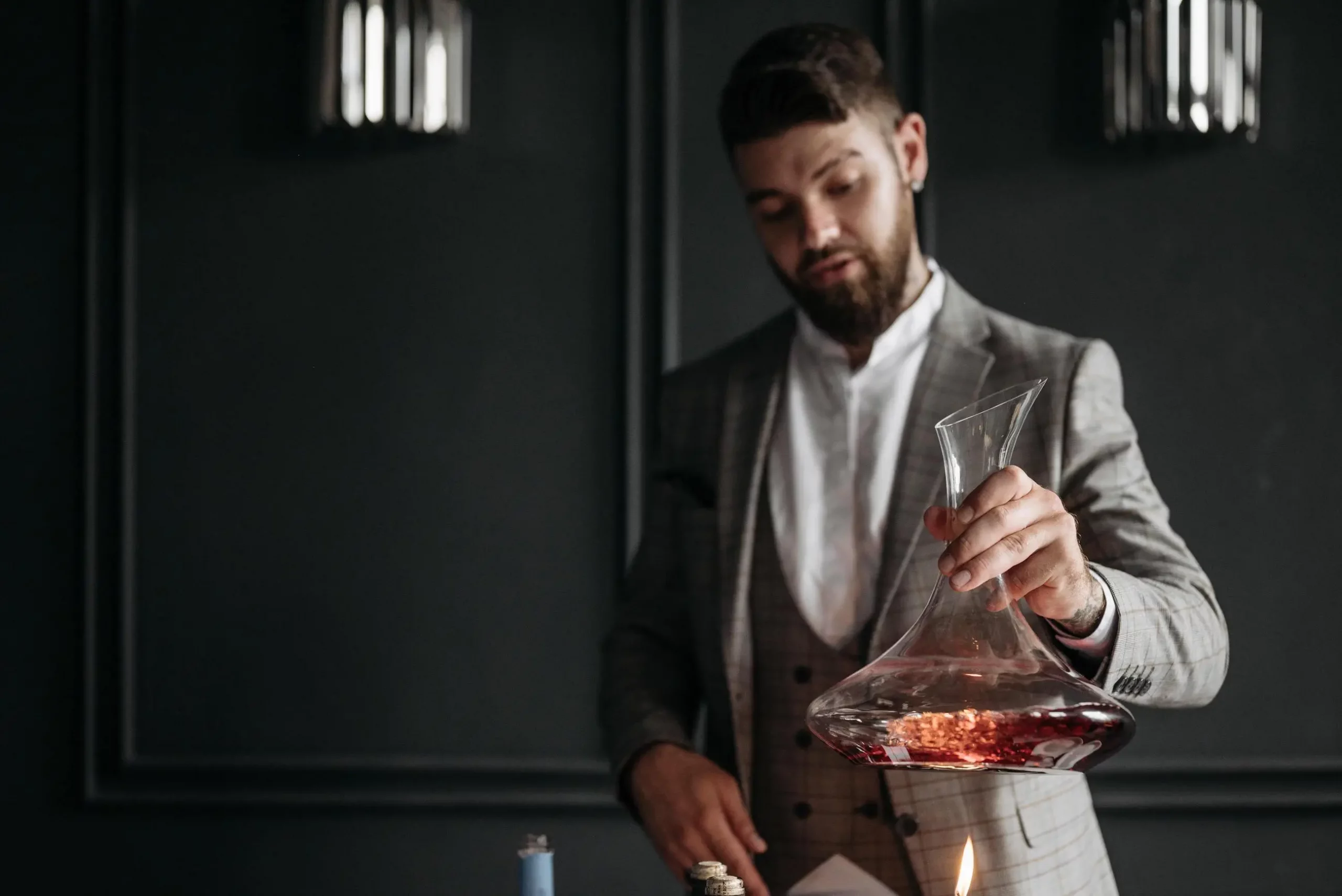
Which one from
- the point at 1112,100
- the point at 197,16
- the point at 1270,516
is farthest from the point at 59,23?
the point at 1270,516

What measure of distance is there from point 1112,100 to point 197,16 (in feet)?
5.17

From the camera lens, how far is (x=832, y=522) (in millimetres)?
1497

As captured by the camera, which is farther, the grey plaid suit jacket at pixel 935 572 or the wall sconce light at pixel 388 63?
the wall sconce light at pixel 388 63

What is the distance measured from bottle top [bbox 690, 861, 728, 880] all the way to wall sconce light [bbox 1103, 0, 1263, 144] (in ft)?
5.28

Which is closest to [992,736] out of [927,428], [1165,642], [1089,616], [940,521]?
[940,521]

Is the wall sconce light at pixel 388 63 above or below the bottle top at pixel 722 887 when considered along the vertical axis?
above

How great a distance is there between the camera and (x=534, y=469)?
7.25 ft

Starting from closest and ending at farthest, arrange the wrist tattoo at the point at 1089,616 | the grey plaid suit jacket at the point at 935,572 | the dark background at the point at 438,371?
the wrist tattoo at the point at 1089,616, the grey plaid suit jacket at the point at 935,572, the dark background at the point at 438,371

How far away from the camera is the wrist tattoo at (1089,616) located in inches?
38.4

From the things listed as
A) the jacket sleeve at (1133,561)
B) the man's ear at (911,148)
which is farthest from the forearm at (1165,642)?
the man's ear at (911,148)

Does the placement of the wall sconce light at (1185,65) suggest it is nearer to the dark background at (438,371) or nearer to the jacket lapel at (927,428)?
the dark background at (438,371)

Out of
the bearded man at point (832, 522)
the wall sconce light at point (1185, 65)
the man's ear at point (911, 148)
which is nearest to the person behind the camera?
the bearded man at point (832, 522)

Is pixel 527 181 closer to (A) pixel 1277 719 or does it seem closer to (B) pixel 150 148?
(B) pixel 150 148

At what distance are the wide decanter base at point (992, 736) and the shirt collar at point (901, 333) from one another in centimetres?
84
